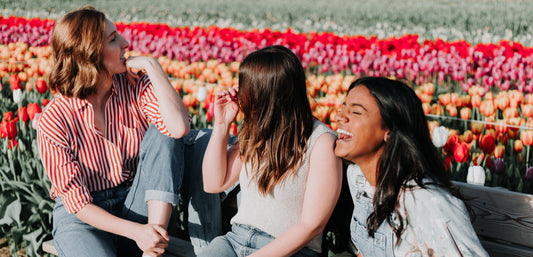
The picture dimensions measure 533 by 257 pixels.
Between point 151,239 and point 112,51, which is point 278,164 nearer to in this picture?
point 151,239

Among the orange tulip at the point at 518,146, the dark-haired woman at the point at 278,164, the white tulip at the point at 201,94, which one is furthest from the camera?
the white tulip at the point at 201,94

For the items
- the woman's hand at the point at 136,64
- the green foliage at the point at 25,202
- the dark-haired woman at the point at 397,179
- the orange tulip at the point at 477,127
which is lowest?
the green foliage at the point at 25,202

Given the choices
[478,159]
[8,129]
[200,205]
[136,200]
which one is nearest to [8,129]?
[8,129]

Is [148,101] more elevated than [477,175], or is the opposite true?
[148,101]

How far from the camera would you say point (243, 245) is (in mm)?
2148

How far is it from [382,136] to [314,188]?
31 cm

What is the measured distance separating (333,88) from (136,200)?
8.76 ft

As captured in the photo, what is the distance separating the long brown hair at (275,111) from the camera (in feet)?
6.76

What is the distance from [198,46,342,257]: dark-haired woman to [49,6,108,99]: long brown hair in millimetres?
557

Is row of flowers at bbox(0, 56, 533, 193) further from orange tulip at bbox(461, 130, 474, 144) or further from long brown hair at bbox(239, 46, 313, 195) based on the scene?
long brown hair at bbox(239, 46, 313, 195)

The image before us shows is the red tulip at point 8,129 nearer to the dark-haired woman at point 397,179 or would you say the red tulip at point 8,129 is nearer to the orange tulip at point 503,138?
the dark-haired woman at point 397,179

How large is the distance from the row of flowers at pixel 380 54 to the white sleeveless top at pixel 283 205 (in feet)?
11.5

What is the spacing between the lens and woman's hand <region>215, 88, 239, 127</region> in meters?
2.25

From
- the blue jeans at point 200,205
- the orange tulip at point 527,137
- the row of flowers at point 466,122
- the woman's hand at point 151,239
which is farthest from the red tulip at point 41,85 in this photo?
the orange tulip at point 527,137
